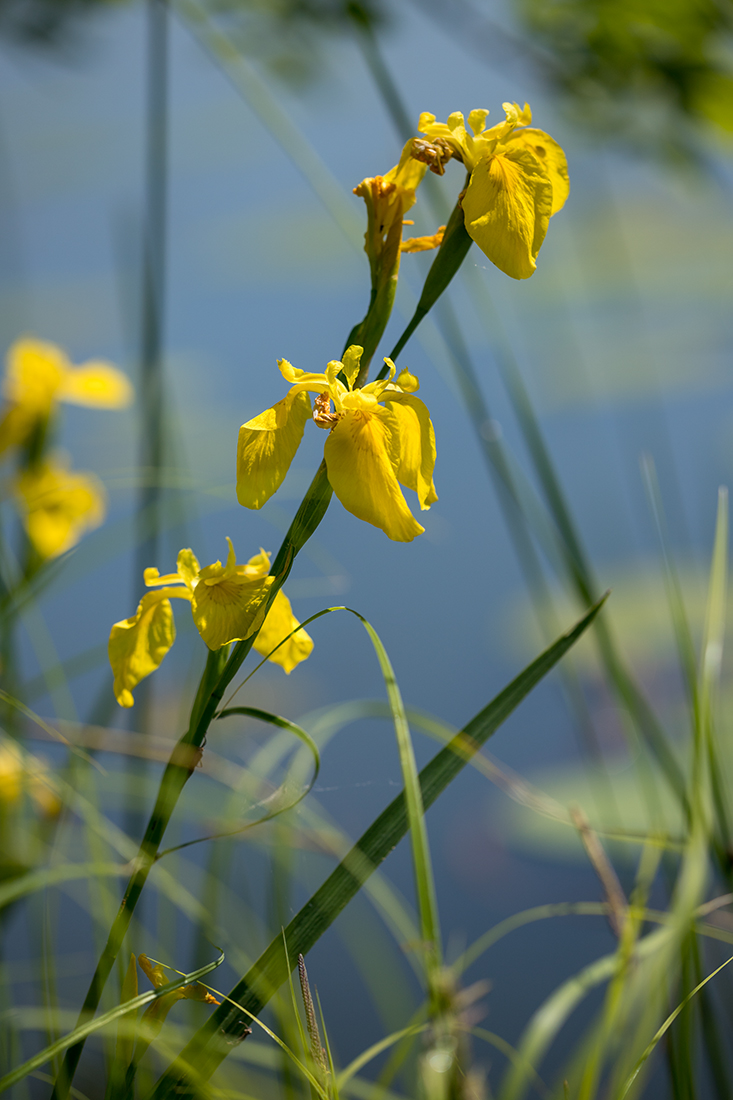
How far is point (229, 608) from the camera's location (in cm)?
16

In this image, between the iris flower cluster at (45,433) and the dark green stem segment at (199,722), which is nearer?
the dark green stem segment at (199,722)

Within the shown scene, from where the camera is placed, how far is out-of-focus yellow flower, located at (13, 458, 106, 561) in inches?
19.3

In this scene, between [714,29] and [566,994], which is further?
[714,29]

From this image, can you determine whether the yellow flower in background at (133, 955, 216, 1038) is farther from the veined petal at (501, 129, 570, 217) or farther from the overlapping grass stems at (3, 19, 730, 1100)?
the veined petal at (501, 129, 570, 217)

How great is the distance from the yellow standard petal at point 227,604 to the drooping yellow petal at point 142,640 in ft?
0.04

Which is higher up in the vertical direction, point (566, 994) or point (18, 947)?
point (566, 994)

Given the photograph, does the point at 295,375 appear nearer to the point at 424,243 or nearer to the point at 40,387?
the point at 424,243

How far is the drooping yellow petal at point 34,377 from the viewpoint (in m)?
0.56

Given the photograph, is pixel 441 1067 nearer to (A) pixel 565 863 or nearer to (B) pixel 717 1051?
(B) pixel 717 1051

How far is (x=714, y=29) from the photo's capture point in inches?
43.9

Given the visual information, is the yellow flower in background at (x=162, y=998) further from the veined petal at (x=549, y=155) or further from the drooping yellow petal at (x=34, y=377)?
the drooping yellow petal at (x=34, y=377)

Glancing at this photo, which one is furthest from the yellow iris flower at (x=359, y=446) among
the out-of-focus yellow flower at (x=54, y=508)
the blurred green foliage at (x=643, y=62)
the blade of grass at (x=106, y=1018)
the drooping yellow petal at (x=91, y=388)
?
the blurred green foliage at (x=643, y=62)

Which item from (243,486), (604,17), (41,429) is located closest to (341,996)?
(41,429)

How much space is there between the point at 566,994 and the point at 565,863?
749 mm
